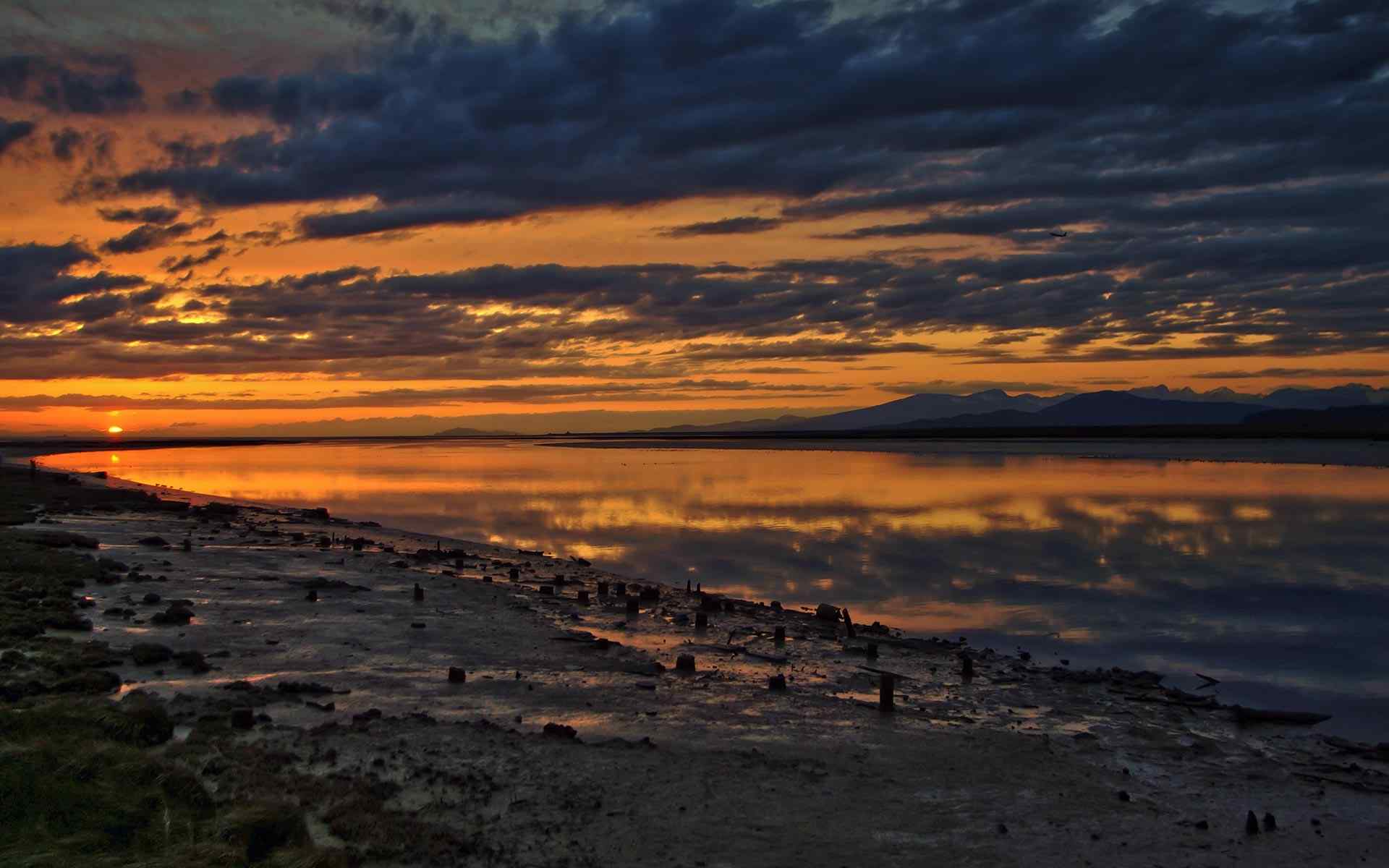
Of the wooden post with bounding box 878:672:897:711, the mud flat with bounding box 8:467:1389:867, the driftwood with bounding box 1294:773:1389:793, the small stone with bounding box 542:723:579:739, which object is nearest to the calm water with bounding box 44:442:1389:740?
the driftwood with bounding box 1294:773:1389:793

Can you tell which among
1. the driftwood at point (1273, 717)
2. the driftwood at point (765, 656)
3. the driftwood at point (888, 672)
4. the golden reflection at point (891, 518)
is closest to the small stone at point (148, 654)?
the driftwood at point (765, 656)

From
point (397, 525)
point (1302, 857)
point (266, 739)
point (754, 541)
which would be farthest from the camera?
point (397, 525)

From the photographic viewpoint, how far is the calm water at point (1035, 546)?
2223 centimetres

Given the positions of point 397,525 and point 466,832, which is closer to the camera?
point 466,832

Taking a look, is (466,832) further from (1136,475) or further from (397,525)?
(1136,475)

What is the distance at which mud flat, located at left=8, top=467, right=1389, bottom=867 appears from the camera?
35.9 feet

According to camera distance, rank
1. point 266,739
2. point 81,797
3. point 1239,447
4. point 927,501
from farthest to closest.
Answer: point 1239,447
point 927,501
point 266,739
point 81,797

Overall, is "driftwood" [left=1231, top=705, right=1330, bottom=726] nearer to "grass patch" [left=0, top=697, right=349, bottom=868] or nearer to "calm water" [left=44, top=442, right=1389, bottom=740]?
"calm water" [left=44, top=442, right=1389, bottom=740]

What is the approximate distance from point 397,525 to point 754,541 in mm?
19559

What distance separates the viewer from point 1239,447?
483 feet

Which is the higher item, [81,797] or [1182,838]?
[81,797]

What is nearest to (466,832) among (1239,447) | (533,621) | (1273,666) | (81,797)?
(81,797)

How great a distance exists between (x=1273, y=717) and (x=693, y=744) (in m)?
10.4

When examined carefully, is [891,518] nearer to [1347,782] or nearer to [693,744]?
[1347,782]
